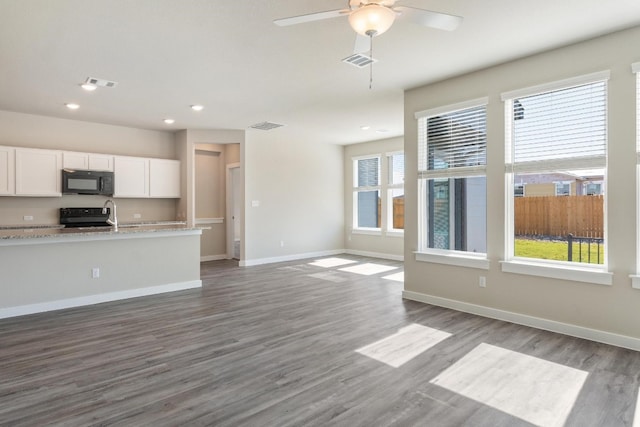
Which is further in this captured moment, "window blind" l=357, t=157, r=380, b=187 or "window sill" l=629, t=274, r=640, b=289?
"window blind" l=357, t=157, r=380, b=187

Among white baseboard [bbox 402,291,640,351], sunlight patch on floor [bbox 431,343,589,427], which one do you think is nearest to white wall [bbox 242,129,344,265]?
white baseboard [bbox 402,291,640,351]

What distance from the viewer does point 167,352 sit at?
3180 millimetres

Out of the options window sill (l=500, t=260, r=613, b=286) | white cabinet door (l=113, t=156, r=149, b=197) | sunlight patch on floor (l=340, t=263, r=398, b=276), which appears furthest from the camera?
sunlight patch on floor (l=340, t=263, r=398, b=276)

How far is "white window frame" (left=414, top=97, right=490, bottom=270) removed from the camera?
13.9 feet

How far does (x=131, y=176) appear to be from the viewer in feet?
22.4

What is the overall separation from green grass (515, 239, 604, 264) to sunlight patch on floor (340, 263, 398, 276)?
10.0 feet

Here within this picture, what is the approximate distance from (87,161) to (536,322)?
705 cm

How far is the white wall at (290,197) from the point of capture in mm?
7793

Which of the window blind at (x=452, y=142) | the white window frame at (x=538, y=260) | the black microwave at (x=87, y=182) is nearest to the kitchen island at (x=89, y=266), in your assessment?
the black microwave at (x=87, y=182)

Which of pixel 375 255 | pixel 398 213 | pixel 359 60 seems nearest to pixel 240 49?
pixel 359 60

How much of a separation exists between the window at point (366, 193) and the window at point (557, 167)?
4.86 metres

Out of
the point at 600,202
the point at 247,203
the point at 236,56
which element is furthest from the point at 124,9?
the point at 247,203

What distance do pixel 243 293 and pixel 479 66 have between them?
420 centimetres

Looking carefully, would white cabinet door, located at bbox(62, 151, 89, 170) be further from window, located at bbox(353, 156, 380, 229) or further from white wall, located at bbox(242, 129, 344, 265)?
window, located at bbox(353, 156, 380, 229)
